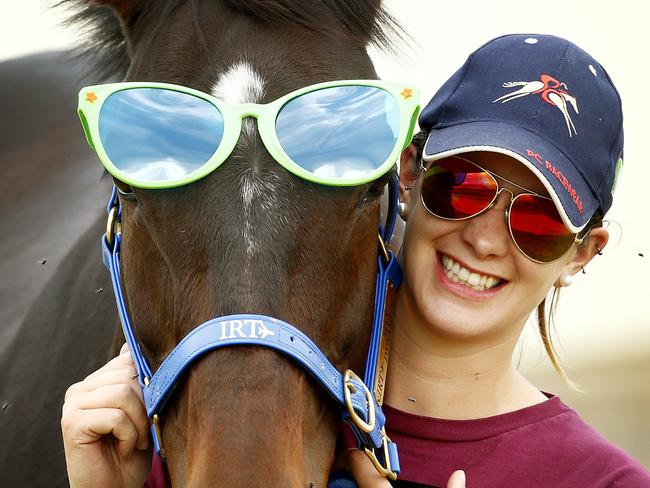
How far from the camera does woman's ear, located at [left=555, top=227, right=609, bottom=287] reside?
7.38 ft

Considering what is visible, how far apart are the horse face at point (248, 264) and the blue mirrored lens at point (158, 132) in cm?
5


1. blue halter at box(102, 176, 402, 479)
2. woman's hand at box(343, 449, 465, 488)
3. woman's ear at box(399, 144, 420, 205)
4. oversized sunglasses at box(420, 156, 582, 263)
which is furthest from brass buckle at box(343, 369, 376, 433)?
woman's ear at box(399, 144, 420, 205)

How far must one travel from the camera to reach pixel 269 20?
196 centimetres

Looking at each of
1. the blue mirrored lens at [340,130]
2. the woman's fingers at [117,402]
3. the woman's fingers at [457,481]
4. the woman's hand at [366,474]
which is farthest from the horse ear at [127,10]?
the woman's fingers at [457,481]

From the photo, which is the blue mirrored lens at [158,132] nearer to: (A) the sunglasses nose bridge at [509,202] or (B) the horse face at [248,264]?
(B) the horse face at [248,264]

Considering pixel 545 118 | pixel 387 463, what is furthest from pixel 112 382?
pixel 545 118

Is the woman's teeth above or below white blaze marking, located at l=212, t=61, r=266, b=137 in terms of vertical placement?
below

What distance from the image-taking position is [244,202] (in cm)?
167

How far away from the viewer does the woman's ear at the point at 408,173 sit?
7.68 ft

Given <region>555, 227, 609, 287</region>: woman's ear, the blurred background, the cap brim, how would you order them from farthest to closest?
the blurred background < <region>555, 227, 609, 287</region>: woman's ear < the cap brim

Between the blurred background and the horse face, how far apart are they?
13.3 feet

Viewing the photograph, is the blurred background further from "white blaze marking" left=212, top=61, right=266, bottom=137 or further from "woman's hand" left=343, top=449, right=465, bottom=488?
"white blaze marking" left=212, top=61, right=266, bottom=137

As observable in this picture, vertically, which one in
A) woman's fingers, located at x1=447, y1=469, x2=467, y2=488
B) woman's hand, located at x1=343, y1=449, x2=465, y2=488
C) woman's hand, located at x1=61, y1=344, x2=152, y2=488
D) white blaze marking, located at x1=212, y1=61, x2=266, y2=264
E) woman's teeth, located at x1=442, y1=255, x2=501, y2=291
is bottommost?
woman's hand, located at x1=61, y1=344, x2=152, y2=488

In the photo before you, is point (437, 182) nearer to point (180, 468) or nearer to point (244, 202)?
point (244, 202)
